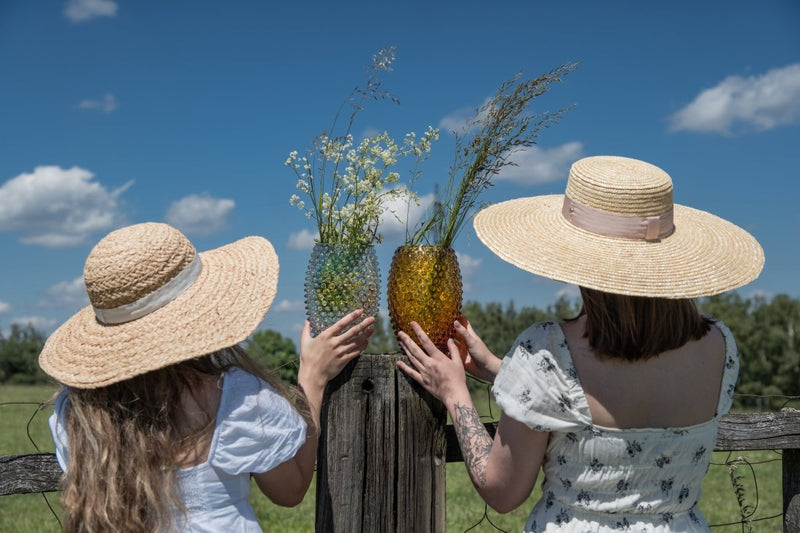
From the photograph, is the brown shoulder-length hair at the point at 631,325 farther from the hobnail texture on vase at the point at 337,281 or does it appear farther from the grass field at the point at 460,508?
the grass field at the point at 460,508

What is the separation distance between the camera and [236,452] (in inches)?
90.5

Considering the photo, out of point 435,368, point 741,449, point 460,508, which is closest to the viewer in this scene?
point 435,368

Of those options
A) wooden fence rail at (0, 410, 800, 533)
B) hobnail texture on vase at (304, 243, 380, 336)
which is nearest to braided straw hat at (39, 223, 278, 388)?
hobnail texture on vase at (304, 243, 380, 336)

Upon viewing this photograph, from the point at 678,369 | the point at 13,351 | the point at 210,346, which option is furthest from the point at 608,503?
the point at 13,351

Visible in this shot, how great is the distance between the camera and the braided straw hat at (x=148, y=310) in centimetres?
231

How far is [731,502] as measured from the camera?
10633 mm

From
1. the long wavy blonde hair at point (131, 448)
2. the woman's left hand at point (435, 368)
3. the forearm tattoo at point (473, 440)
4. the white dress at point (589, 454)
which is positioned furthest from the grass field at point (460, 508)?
the long wavy blonde hair at point (131, 448)

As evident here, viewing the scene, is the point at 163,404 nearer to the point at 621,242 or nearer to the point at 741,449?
the point at 621,242

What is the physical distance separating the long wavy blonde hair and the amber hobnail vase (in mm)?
852

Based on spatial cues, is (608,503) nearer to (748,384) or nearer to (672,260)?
(672,260)

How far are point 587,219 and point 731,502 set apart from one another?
9.79m

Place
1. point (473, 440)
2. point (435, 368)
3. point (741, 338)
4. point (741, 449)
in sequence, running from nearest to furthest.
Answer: point (473, 440) → point (435, 368) → point (741, 449) → point (741, 338)

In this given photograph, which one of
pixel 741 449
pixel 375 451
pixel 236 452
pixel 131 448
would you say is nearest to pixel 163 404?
pixel 131 448

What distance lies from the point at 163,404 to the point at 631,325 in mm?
1462
